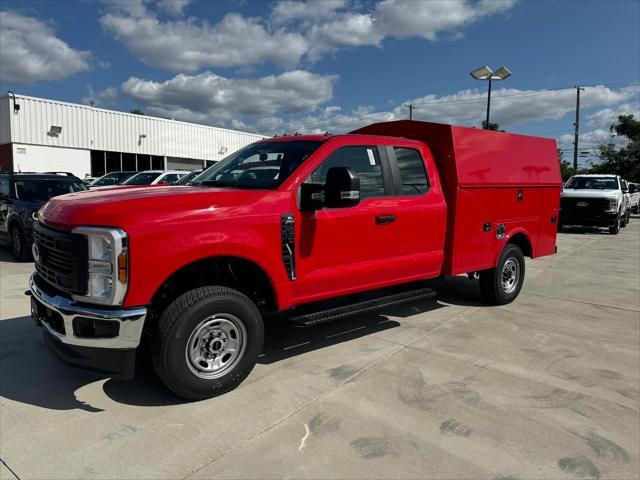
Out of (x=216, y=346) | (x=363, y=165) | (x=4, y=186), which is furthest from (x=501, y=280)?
(x=4, y=186)

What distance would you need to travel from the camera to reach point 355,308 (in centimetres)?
448

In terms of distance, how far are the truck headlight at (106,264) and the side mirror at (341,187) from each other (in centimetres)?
158

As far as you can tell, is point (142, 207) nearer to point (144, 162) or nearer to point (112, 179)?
point (112, 179)

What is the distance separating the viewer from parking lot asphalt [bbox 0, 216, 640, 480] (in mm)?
2826

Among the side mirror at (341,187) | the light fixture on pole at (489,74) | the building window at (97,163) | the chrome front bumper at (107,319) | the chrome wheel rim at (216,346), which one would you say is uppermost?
the light fixture on pole at (489,74)

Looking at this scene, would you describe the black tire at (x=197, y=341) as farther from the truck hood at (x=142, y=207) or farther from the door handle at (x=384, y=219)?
the door handle at (x=384, y=219)

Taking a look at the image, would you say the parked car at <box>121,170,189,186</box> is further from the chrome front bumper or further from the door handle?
the chrome front bumper

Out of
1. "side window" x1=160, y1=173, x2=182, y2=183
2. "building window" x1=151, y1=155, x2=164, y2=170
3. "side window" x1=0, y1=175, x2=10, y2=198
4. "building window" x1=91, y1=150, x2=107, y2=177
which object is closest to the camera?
"side window" x1=0, y1=175, x2=10, y2=198

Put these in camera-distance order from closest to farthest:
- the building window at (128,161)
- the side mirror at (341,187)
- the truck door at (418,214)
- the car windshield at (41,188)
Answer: the side mirror at (341,187), the truck door at (418,214), the car windshield at (41,188), the building window at (128,161)

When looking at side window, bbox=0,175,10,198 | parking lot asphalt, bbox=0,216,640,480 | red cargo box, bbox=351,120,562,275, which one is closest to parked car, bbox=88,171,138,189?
side window, bbox=0,175,10,198

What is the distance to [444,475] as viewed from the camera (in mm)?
2727

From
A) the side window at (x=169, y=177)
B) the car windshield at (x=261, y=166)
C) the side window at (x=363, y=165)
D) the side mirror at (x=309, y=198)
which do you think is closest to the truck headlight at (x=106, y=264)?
Answer: the car windshield at (x=261, y=166)

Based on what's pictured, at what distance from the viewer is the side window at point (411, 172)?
16.0 feet

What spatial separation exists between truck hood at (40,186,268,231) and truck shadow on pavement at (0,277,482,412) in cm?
107
